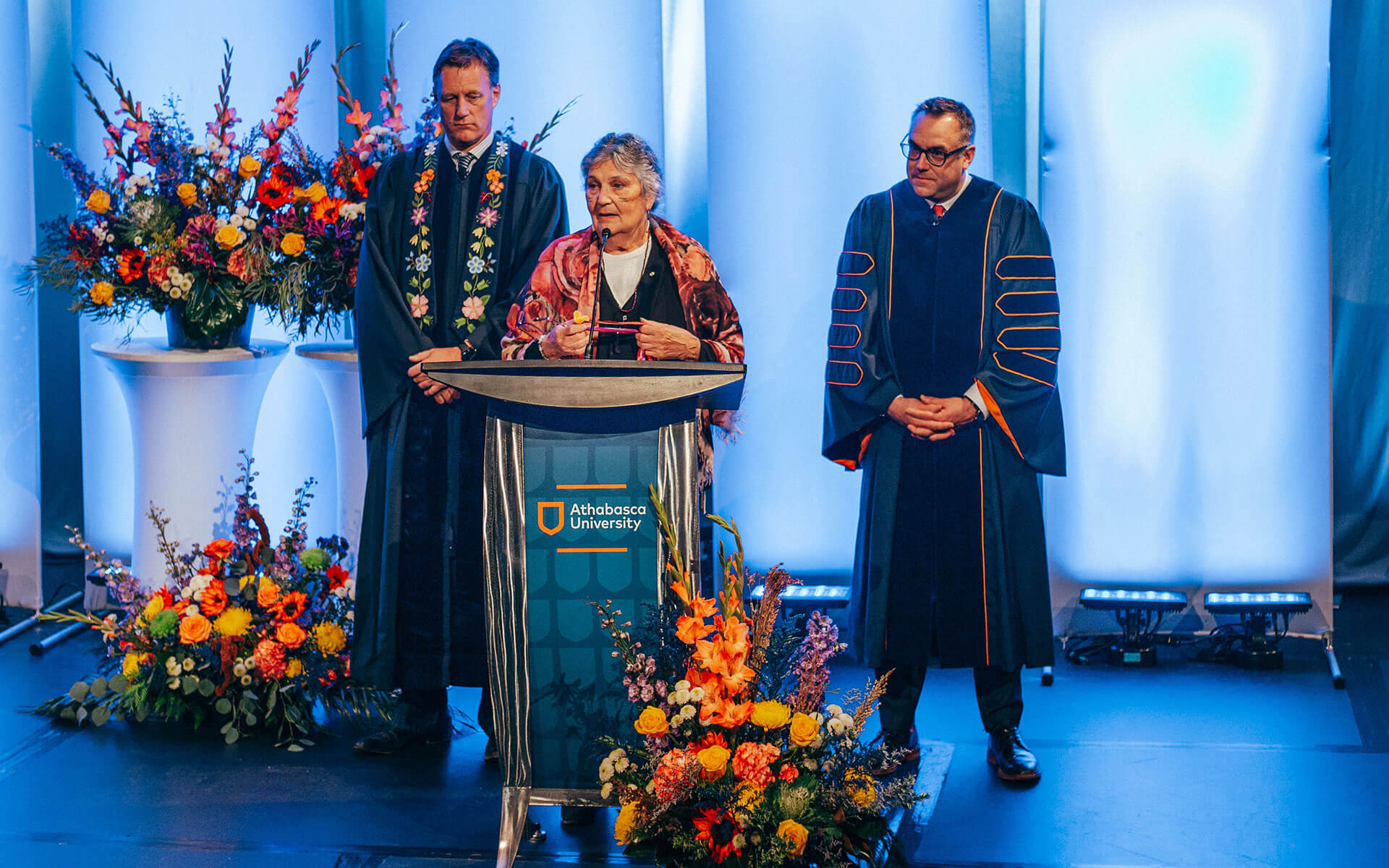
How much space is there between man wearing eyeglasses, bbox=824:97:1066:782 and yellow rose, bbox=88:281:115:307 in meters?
2.07

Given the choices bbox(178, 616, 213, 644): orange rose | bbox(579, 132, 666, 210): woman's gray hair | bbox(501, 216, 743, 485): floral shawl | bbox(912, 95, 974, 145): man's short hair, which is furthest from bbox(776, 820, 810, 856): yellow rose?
bbox(178, 616, 213, 644): orange rose

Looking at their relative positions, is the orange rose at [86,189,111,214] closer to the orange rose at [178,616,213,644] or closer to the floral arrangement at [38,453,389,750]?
the floral arrangement at [38,453,389,750]

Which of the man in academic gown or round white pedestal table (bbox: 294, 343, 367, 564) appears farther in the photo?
round white pedestal table (bbox: 294, 343, 367, 564)

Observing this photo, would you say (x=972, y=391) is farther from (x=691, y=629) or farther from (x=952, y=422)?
(x=691, y=629)

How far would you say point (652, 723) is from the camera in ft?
9.34

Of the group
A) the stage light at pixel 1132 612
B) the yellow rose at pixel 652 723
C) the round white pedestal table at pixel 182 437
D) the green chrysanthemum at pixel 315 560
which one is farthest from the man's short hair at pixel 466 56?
the stage light at pixel 1132 612

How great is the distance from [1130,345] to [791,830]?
2.53 meters

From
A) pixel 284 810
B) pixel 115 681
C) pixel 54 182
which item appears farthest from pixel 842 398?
pixel 54 182

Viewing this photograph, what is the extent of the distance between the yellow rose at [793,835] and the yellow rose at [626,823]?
297 millimetres

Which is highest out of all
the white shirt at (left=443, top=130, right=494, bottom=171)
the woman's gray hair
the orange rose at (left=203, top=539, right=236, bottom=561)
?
the white shirt at (left=443, top=130, right=494, bottom=171)

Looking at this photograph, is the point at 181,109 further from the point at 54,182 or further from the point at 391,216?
the point at 391,216

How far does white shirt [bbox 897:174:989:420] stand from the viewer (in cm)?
371

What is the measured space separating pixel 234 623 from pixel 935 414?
199 centimetres

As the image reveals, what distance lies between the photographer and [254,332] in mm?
5328
